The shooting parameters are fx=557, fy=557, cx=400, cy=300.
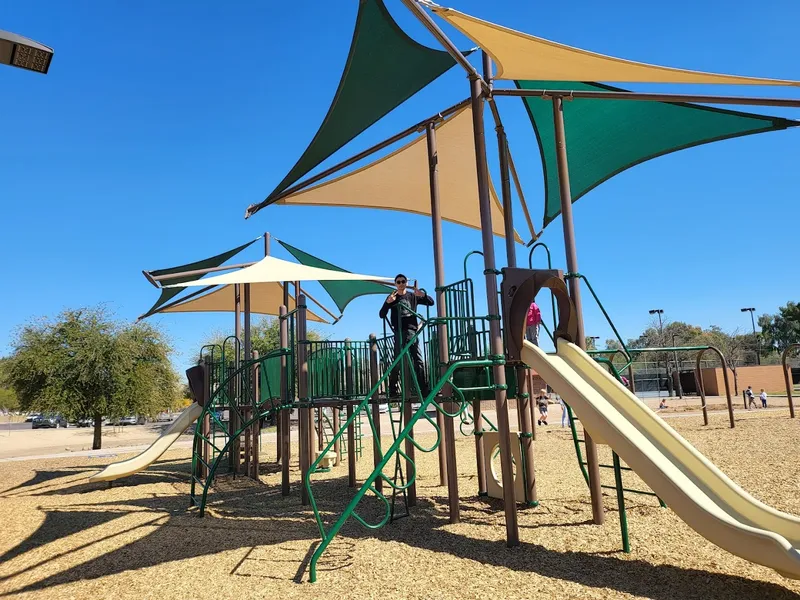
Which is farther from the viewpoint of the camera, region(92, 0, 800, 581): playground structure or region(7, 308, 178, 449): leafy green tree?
region(7, 308, 178, 449): leafy green tree

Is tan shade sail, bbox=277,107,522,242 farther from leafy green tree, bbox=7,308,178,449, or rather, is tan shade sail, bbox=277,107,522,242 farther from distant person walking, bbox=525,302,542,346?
leafy green tree, bbox=7,308,178,449

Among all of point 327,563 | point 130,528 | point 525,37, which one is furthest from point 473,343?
point 130,528

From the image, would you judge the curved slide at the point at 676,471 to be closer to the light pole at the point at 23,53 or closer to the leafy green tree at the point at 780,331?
the light pole at the point at 23,53

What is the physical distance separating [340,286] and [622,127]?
8.45 metres

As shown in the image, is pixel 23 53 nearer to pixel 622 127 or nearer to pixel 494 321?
pixel 494 321

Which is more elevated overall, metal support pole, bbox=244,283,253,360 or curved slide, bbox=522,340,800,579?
metal support pole, bbox=244,283,253,360

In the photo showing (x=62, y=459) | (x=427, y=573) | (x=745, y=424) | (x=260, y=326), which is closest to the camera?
(x=427, y=573)

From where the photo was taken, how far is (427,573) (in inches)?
182

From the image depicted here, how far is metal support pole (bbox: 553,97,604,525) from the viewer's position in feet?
19.2

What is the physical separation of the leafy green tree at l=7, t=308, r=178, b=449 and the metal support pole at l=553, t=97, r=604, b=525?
1649 cm

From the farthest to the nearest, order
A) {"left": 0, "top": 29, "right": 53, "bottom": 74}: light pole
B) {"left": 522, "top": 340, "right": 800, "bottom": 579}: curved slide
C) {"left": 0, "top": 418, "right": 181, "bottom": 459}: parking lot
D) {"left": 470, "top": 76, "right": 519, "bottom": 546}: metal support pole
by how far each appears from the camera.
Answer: {"left": 0, "top": 418, "right": 181, "bottom": 459}: parking lot, {"left": 470, "top": 76, "right": 519, "bottom": 546}: metal support pole, {"left": 0, "top": 29, "right": 53, "bottom": 74}: light pole, {"left": 522, "top": 340, "right": 800, "bottom": 579}: curved slide

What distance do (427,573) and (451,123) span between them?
6623mm

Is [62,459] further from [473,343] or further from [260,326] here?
[260,326]

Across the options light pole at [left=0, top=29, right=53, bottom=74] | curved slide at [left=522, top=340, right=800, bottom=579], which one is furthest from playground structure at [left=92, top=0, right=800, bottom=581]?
light pole at [left=0, top=29, right=53, bottom=74]
